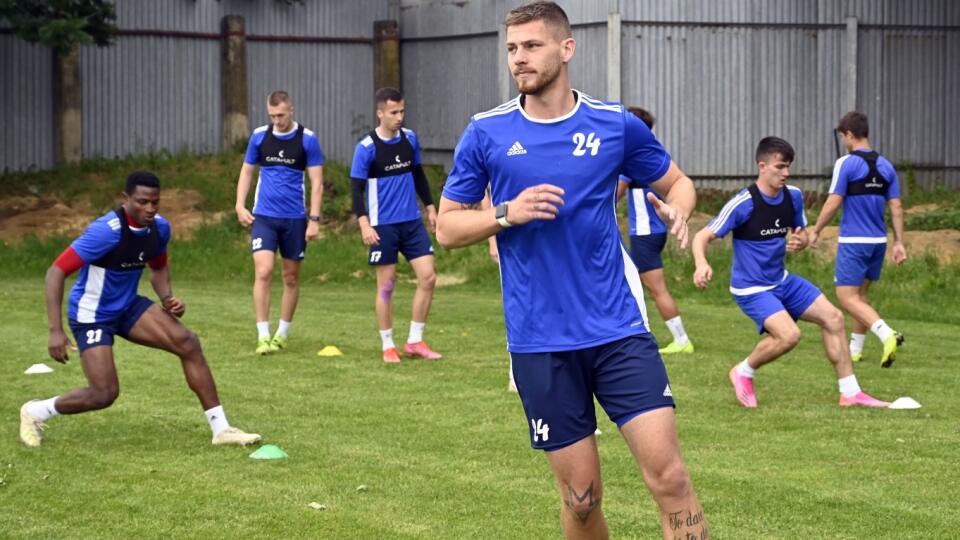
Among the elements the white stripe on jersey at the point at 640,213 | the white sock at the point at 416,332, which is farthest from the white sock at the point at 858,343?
the white sock at the point at 416,332

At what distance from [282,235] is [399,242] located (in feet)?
4.38

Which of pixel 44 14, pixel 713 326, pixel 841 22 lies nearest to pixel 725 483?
pixel 713 326

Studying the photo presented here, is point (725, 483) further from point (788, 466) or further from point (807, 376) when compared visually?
point (807, 376)

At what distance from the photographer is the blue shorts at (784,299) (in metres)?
11.8

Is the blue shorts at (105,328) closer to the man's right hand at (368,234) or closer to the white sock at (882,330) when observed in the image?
the man's right hand at (368,234)

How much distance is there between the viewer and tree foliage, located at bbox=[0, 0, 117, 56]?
24.7 meters

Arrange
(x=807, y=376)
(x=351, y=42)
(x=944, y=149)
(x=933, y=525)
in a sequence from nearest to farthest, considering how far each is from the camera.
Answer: (x=933, y=525)
(x=807, y=376)
(x=944, y=149)
(x=351, y=42)

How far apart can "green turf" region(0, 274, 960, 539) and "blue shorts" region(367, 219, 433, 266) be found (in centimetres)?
96

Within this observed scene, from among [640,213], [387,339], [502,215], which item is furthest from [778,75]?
[502,215]

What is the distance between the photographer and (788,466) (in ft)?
31.6

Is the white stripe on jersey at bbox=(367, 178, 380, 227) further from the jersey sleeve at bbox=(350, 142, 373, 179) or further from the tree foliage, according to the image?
the tree foliage

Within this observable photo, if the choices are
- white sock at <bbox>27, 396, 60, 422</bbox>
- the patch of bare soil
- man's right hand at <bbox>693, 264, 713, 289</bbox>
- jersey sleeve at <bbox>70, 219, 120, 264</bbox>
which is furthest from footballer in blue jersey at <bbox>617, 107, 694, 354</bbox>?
the patch of bare soil

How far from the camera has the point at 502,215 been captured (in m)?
6.00

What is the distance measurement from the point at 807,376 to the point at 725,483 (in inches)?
185
